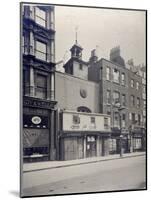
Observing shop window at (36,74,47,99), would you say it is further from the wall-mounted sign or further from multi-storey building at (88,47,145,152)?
multi-storey building at (88,47,145,152)

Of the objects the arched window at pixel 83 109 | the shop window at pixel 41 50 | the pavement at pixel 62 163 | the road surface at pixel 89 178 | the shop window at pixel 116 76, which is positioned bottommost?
the road surface at pixel 89 178

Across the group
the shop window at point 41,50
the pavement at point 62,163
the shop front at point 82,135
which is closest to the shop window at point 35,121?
the shop front at point 82,135

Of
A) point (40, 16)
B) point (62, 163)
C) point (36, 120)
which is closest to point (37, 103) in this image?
point (36, 120)

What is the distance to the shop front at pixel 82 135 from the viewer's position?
7.84 feet

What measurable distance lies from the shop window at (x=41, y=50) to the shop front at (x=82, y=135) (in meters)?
0.36

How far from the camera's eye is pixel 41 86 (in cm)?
234

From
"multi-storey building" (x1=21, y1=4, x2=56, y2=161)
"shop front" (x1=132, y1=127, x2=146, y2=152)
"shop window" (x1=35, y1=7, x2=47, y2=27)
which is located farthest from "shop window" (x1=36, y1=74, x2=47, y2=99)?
"shop front" (x1=132, y1=127, x2=146, y2=152)

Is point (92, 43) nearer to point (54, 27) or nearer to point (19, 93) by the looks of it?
point (54, 27)

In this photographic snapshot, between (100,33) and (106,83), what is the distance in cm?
32

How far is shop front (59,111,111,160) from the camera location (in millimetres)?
2391

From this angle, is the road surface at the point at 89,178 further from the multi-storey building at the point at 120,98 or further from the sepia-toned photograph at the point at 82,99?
the multi-storey building at the point at 120,98

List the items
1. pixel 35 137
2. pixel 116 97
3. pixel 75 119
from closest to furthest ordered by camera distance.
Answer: pixel 35 137, pixel 75 119, pixel 116 97

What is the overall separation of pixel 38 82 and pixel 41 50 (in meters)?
0.19

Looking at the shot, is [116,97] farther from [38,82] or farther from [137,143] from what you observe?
[38,82]
